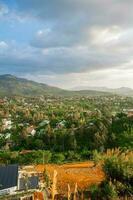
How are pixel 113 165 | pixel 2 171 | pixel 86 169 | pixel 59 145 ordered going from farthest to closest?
pixel 59 145, pixel 86 169, pixel 2 171, pixel 113 165

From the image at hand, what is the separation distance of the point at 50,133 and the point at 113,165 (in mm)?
38295

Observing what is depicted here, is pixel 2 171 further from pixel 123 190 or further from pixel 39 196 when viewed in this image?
pixel 123 190

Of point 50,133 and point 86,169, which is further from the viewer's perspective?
point 50,133

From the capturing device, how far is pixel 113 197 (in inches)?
706

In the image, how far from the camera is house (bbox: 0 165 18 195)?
20556mm

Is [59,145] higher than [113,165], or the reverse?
[113,165]

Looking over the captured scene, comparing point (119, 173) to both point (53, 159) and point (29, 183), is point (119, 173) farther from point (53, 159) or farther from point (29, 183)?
point (53, 159)

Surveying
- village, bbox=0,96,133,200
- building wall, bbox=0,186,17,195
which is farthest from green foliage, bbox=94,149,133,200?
building wall, bbox=0,186,17,195

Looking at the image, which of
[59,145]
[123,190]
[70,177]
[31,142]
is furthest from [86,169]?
[31,142]

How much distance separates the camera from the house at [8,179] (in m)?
20.6

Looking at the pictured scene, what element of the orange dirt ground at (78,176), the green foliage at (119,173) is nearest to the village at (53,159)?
the orange dirt ground at (78,176)

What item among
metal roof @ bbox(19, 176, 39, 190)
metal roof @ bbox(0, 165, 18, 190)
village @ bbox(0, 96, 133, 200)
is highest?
metal roof @ bbox(0, 165, 18, 190)

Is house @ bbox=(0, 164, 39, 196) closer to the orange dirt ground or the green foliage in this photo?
the orange dirt ground

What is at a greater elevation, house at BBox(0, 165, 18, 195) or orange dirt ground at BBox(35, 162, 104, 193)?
house at BBox(0, 165, 18, 195)
